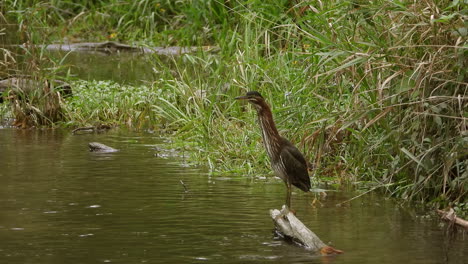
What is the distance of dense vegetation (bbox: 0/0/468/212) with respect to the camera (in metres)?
9.38

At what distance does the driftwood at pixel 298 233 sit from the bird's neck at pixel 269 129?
1.15 metres

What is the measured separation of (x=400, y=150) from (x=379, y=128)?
634 millimetres

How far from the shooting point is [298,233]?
26.3ft

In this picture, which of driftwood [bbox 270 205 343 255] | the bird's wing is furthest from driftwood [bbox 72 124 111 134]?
driftwood [bbox 270 205 343 255]

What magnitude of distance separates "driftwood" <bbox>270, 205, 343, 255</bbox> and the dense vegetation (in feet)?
4.57

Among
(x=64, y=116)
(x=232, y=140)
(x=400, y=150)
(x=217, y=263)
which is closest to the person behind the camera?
(x=217, y=263)

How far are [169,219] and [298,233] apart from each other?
154cm

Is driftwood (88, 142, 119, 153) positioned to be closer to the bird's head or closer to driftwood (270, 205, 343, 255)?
the bird's head

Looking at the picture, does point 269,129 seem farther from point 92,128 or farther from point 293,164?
point 92,128

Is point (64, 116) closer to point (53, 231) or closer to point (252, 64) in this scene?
point (252, 64)

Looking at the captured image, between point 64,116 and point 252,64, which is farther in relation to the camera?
point 64,116

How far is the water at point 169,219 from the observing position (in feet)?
26.0

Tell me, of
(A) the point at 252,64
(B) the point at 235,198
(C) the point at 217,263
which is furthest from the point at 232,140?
(C) the point at 217,263

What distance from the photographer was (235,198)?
10.2 m
